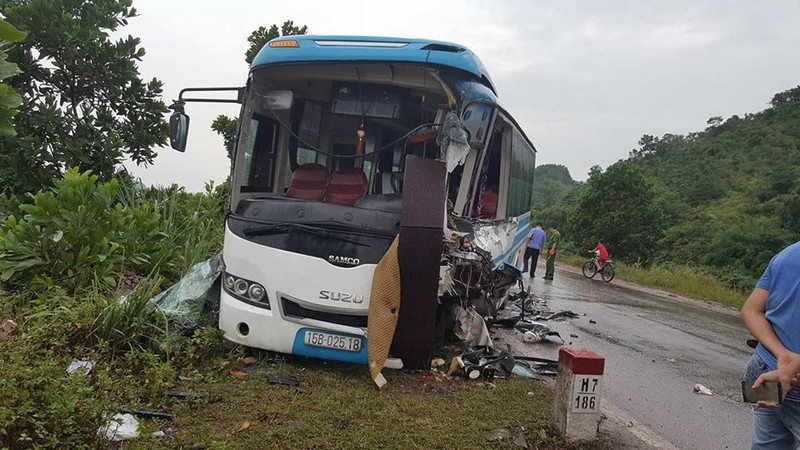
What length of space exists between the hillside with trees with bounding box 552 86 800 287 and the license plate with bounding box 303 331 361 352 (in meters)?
21.0

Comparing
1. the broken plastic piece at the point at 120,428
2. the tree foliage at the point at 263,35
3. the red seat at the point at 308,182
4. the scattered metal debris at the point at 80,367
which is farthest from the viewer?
the tree foliage at the point at 263,35

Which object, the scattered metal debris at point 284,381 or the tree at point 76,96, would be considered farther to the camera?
the tree at point 76,96

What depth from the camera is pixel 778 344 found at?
91.1 inches

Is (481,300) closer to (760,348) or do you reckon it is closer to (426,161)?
(426,161)

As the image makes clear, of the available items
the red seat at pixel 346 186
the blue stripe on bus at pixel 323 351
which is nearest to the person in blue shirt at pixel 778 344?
the blue stripe on bus at pixel 323 351

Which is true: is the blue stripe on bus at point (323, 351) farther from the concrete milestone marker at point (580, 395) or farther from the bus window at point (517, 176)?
the bus window at point (517, 176)

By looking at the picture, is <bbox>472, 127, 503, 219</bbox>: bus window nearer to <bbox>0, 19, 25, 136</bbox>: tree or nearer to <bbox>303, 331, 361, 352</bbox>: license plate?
<bbox>303, 331, 361, 352</bbox>: license plate

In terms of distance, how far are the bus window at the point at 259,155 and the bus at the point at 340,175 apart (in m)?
0.02

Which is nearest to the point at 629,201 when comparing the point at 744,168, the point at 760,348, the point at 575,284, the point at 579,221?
the point at 579,221

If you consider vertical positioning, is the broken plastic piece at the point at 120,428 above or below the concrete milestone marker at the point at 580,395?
below

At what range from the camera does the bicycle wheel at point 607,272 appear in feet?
60.0

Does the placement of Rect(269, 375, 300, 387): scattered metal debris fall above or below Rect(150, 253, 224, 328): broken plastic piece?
below

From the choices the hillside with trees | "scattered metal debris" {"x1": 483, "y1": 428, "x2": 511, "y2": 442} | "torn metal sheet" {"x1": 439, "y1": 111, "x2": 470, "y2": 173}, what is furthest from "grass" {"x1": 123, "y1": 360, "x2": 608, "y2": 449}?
the hillside with trees

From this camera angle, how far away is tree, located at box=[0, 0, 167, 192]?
789 centimetres
